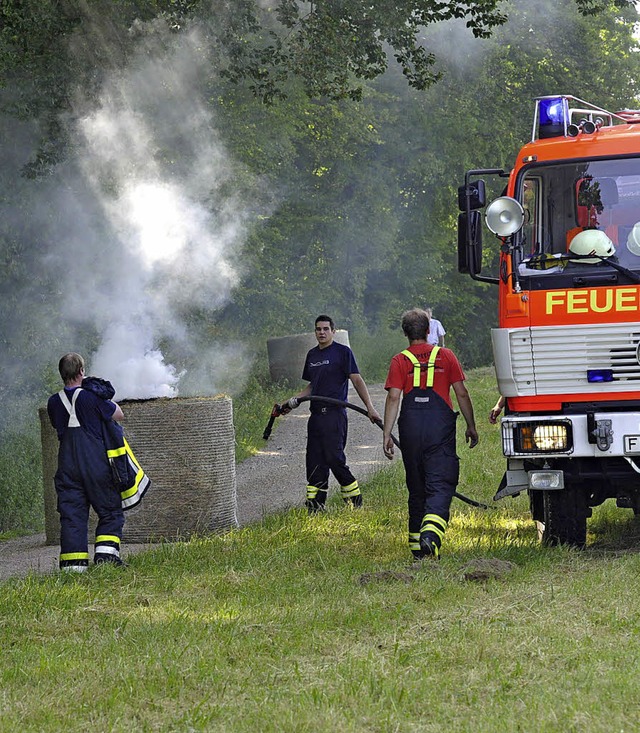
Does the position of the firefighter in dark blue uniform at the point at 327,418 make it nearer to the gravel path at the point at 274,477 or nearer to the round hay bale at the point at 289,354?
the gravel path at the point at 274,477

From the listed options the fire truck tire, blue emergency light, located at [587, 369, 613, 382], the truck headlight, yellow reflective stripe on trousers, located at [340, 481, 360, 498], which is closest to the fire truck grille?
blue emergency light, located at [587, 369, 613, 382]

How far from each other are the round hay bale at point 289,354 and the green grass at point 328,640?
18.5 metres

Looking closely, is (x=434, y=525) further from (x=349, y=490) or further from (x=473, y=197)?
(x=349, y=490)

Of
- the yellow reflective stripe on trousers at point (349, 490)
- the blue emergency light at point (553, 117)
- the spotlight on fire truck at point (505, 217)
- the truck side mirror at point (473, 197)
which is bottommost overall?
the yellow reflective stripe on trousers at point (349, 490)

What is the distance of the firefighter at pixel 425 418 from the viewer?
8875 mm

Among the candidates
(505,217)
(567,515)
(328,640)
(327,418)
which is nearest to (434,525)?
(567,515)

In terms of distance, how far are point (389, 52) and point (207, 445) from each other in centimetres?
2452

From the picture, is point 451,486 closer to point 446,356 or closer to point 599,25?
point 446,356

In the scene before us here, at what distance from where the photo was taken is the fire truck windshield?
8398mm

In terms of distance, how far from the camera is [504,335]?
8.43m

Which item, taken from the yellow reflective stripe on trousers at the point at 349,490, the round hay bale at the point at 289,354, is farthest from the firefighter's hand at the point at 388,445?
the round hay bale at the point at 289,354

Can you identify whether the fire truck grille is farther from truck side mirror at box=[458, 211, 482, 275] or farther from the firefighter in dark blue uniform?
the firefighter in dark blue uniform

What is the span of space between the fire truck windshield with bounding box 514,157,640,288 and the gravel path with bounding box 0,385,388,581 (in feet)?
12.6

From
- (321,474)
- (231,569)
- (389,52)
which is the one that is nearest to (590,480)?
(231,569)
